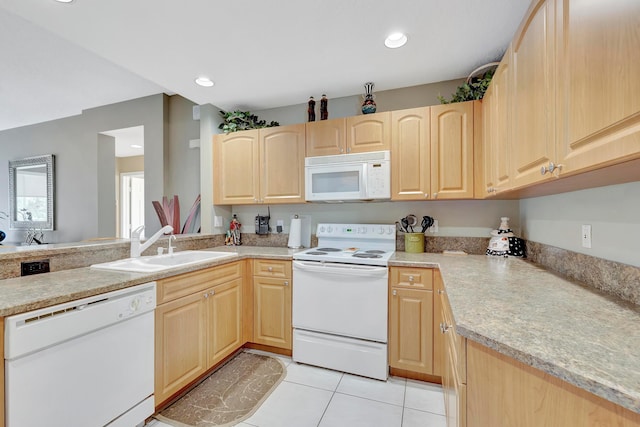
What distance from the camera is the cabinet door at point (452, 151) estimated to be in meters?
2.09

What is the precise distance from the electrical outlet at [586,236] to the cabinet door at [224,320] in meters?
2.21

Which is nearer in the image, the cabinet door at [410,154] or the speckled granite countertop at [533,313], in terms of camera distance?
the speckled granite countertop at [533,313]

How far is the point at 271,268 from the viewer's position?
2.36 metres

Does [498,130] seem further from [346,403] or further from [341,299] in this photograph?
[346,403]

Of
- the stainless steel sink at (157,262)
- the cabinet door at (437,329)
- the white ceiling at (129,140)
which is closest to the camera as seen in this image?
the stainless steel sink at (157,262)

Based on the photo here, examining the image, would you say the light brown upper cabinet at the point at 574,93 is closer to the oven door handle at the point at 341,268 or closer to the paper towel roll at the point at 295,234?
the oven door handle at the point at 341,268

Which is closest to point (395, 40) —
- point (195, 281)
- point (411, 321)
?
point (411, 321)

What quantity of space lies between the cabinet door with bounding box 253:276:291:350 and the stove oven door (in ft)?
0.35

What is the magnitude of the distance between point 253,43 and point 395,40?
0.95 meters

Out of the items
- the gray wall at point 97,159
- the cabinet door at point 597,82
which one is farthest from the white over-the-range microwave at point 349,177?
the gray wall at point 97,159

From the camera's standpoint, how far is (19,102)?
3.39m

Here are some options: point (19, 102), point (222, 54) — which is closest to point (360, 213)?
point (222, 54)

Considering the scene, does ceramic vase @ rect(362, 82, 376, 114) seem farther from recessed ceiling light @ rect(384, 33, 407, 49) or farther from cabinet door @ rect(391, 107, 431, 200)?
recessed ceiling light @ rect(384, 33, 407, 49)

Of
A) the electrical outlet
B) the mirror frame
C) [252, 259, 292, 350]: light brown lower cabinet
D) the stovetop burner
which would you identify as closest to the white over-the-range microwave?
the stovetop burner
